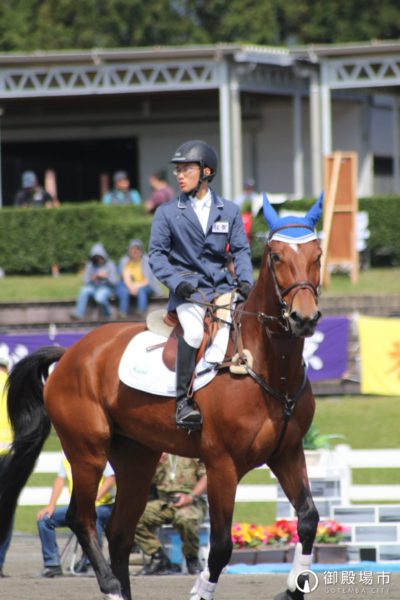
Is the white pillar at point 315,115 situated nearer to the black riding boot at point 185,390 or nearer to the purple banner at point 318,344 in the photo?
the purple banner at point 318,344

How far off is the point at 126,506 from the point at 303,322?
2.31m

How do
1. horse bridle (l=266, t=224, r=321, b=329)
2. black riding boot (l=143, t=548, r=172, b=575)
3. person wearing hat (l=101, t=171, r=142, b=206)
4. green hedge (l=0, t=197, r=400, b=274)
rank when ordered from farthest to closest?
person wearing hat (l=101, t=171, r=142, b=206) < green hedge (l=0, t=197, r=400, b=274) < black riding boot (l=143, t=548, r=172, b=575) < horse bridle (l=266, t=224, r=321, b=329)

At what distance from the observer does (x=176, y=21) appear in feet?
124

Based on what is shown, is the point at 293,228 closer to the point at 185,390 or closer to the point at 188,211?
the point at 188,211

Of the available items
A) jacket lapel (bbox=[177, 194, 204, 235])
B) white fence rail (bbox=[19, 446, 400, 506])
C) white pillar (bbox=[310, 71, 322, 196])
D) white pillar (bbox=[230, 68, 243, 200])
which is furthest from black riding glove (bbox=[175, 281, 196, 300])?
white pillar (bbox=[310, 71, 322, 196])

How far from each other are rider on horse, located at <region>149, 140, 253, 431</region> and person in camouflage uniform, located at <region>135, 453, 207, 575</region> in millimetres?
2613

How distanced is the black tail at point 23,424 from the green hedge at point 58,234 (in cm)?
1481

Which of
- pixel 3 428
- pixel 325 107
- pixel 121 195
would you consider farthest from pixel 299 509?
pixel 325 107

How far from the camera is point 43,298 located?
21.5m

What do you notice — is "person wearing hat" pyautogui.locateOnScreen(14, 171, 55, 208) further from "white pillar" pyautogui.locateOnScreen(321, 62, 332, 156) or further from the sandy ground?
the sandy ground

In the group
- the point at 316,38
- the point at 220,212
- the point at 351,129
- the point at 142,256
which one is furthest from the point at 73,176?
the point at 220,212

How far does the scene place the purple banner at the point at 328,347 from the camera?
17062 millimetres

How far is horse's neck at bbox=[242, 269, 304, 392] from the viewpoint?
24.7 ft

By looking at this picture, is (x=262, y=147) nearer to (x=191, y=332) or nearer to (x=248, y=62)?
(x=248, y=62)
